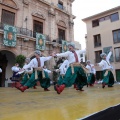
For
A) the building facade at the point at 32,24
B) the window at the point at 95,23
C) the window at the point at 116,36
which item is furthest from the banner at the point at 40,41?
the window at the point at 95,23

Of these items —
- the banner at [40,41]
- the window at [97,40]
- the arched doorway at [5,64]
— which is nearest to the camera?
the arched doorway at [5,64]

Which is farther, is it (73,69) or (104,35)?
(104,35)

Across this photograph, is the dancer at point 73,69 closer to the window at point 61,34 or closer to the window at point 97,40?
the window at point 61,34

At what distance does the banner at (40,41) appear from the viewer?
14470 millimetres

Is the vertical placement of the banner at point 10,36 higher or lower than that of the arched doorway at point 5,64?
higher

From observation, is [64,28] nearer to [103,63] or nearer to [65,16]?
[65,16]

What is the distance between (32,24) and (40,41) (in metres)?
1.85

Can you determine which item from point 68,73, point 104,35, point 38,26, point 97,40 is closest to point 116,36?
point 104,35

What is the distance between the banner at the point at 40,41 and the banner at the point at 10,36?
2154mm

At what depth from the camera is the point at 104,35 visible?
22.3 meters

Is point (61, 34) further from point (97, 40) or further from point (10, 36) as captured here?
point (97, 40)

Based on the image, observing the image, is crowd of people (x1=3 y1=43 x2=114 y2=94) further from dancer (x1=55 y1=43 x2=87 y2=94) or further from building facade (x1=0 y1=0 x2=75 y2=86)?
building facade (x1=0 y1=0 x2=75 y2=86)

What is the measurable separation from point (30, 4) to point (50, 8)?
2365 millimetres

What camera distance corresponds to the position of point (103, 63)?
295 inches
